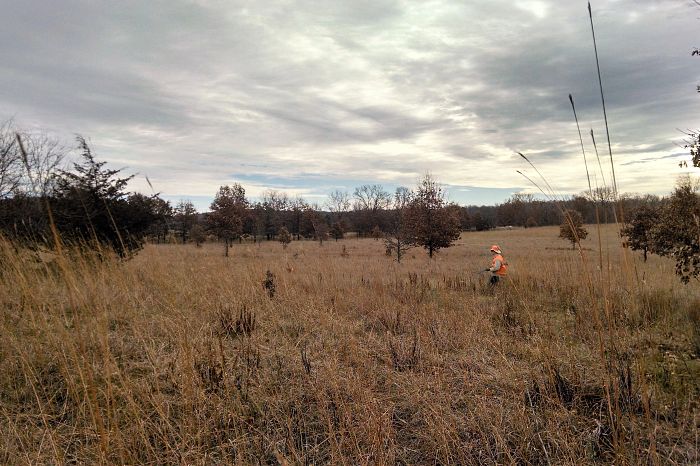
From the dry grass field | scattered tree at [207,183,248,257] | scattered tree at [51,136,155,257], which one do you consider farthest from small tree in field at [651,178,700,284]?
scattered tree at [207,183,248,257]

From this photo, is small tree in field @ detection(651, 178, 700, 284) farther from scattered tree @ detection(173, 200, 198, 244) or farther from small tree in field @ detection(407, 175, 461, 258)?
small tree in field @ detection(407, 175, 461, 258)

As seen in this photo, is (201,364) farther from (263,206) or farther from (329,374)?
(263,206)

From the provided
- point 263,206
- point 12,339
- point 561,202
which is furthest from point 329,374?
point 263,206

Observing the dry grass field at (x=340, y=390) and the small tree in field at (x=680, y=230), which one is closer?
the dry grass field at (x=340, y=390)

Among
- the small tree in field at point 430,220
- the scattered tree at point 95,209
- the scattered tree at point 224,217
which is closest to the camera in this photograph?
the scattered tree at point 95,209

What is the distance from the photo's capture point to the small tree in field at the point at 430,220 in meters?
19.4

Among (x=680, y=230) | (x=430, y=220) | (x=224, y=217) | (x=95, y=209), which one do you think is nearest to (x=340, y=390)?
(x=680, y=230)

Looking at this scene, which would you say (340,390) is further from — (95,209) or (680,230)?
(95,209)

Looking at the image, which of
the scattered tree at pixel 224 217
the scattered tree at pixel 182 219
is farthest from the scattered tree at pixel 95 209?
the scattered tree at pixel 224 217

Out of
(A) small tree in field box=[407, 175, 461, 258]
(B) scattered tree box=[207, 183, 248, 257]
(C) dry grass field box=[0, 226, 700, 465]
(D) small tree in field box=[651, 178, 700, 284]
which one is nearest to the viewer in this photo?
(C) dry grass field box=[0, 226, 700, 465]

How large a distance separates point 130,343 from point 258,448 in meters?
2.19

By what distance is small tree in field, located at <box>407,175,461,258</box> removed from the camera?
19.4 meters

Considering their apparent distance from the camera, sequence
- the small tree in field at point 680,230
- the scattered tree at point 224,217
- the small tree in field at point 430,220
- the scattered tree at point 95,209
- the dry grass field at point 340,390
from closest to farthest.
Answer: the dry grass field at point 340,390 < the small tree in field at point 680,230 < the scattered tree at point 95,209 < the small tree in field at point 430,220 < the scattered tree at point 224,217

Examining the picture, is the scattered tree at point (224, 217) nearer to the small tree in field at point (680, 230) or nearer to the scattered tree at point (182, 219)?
the scattered tree at point (182, 219)
